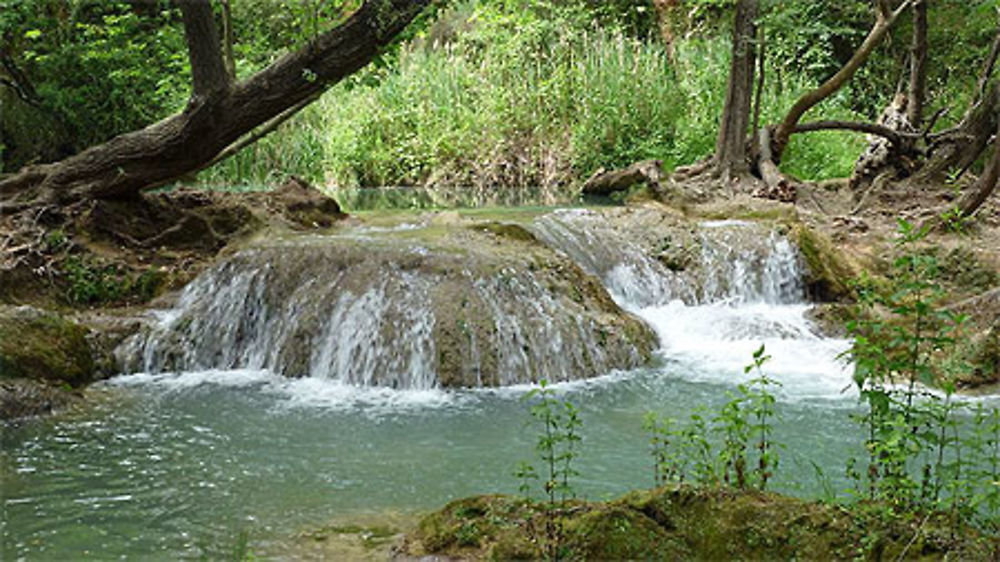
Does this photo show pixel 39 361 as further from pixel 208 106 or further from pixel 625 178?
pixel 625 178

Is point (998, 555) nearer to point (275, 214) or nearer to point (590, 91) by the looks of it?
point (275, 214)

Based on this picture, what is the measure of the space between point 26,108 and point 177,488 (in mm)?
13251

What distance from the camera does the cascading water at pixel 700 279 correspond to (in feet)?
25.8

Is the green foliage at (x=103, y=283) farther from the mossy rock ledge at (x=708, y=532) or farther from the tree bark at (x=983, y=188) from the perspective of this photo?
the tree bark at (x=983, y=188)

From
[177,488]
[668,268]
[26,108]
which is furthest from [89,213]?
[26,108]

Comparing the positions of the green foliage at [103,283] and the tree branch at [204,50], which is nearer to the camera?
the tree branch at [204,50]

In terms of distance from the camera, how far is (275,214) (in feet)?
30.0

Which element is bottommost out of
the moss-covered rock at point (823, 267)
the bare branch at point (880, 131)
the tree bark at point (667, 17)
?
the moss-covered rock at point (823, 267)

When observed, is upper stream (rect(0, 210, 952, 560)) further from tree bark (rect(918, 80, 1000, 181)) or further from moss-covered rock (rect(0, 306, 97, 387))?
tree bark (rect(918, 80, 1000, 181))

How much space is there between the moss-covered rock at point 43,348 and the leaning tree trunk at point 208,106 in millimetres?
1899

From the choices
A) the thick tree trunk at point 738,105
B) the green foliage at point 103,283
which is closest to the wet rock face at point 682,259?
the thick tree trunk at point 738,105

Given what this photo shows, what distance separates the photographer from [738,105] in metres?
11.6

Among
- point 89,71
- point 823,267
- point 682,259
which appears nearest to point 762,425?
point 682,259

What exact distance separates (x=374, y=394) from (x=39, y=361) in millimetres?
2233
